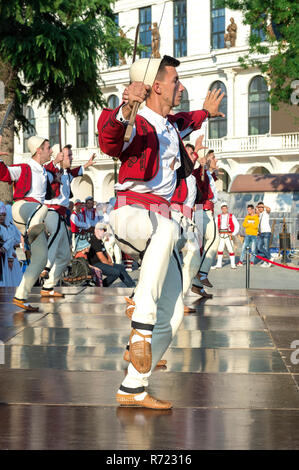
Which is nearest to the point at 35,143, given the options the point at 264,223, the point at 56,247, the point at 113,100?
the point at 56,247

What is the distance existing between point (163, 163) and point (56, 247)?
17.0 ft

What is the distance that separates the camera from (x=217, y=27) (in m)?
41.0

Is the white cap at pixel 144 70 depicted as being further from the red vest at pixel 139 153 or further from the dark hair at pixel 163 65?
the red vest at pixel 139 153

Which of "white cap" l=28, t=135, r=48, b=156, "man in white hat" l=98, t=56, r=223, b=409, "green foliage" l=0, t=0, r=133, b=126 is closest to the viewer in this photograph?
"man in white hat" l=98, t=56, r=223, b=409

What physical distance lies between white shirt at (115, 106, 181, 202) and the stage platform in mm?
1134

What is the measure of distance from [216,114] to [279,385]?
2.15 m

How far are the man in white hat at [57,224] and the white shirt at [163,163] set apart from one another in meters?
4.85

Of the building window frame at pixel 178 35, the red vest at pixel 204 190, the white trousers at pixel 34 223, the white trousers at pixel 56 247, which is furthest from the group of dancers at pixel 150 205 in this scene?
the building window frame at pixel 178 35

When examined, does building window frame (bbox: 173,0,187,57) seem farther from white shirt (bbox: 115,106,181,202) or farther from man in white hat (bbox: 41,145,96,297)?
white shirt (bbox: 115,106,181,202)

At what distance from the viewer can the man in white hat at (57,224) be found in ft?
29.9

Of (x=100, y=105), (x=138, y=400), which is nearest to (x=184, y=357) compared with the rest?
(x=138, y=400)

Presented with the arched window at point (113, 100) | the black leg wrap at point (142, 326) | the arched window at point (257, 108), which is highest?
the arched window at point (113, 100)

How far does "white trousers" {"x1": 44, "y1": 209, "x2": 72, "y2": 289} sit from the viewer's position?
9.10 metres

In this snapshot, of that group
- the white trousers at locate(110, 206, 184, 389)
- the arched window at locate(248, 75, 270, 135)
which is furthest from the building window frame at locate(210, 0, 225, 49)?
the white trousers at locate(110, 206, 184, 389)
